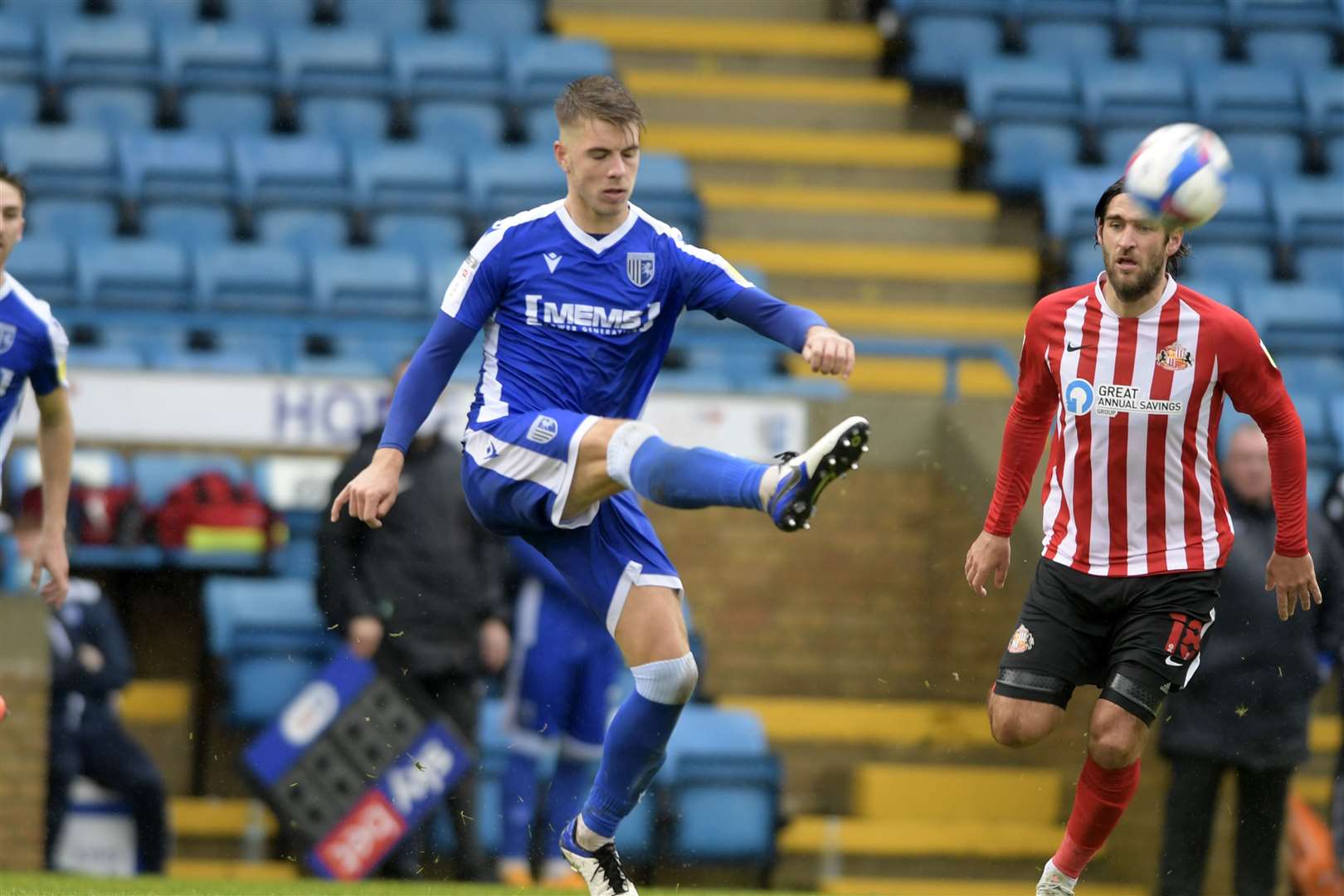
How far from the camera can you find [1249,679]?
7625 millimetres

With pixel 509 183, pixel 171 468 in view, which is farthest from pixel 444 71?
pixel 171 468

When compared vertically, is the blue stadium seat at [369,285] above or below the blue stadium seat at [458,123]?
below

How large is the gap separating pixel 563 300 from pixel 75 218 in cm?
671

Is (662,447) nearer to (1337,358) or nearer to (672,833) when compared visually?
(672,833)

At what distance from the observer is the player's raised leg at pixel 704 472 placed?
15.7ft

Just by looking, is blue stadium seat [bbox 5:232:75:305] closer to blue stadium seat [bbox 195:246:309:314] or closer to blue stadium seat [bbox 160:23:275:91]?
blue stadium seat [bbox 195:246:309:314]

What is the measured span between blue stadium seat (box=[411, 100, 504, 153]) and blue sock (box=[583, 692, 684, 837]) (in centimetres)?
757

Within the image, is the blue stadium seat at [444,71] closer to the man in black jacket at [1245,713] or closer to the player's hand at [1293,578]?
the man in black jacket at [1245,713]

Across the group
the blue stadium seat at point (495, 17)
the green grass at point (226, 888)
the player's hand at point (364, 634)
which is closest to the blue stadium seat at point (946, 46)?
the blue stadium seat at point (495, 17)

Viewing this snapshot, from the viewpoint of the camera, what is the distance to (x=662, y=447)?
16.8ft

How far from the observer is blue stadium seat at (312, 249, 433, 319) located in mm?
10844

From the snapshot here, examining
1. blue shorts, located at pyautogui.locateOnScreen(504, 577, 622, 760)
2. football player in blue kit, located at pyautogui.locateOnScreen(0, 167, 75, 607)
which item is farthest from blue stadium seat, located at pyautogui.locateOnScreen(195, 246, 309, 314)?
football player in blue kit, located at pyautogui.locateOnScreen(0, 167, 75, 607)

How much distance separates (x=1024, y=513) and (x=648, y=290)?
3.79m

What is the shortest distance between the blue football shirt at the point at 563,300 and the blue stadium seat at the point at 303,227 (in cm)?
604
